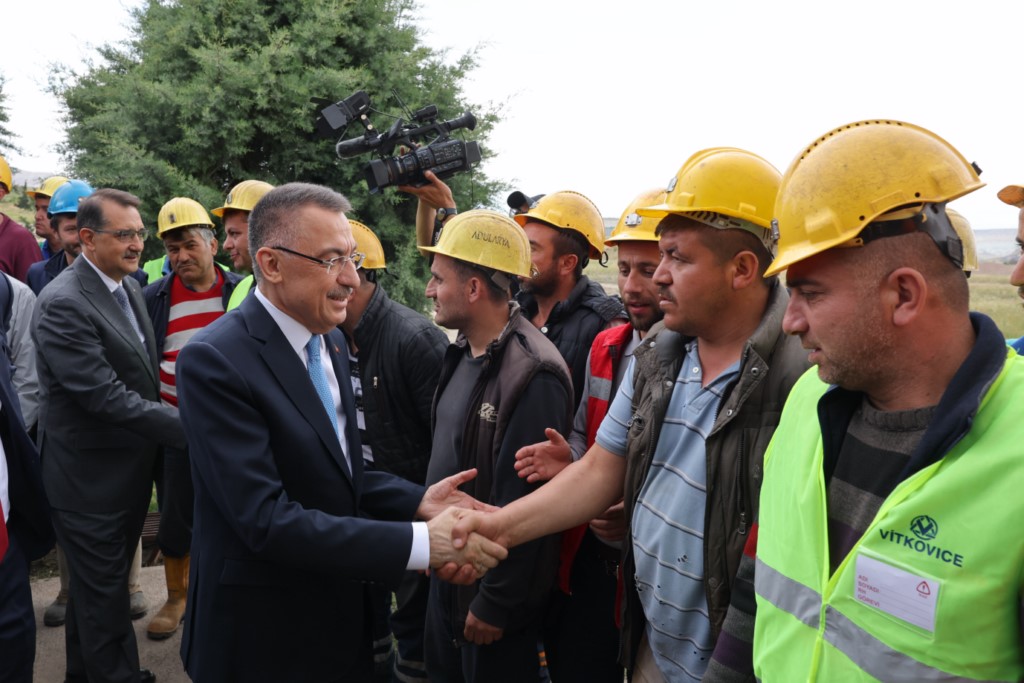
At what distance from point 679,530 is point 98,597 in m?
3.51

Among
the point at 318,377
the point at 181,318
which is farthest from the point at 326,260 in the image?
the point at 181,318

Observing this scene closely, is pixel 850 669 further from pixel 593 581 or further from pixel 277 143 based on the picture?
pixel 277 143

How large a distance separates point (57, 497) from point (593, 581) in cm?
314

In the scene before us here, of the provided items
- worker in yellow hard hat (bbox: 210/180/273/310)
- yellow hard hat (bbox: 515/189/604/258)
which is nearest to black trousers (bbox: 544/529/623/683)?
yellow hard hat (bbox: 515/189/604/258)

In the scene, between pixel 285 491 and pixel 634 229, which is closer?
pixel 285 491

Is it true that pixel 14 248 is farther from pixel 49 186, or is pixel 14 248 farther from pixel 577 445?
pixel 577 445

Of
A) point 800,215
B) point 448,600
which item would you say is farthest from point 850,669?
point 448,600

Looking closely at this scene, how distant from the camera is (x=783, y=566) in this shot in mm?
1675

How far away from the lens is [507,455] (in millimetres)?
3066

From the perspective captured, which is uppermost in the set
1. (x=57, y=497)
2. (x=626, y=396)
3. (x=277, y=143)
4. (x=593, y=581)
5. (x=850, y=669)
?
(x=277, y=143)

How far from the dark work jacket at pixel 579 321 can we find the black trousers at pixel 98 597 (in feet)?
8.96

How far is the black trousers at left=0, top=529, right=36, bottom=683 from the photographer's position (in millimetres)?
2881

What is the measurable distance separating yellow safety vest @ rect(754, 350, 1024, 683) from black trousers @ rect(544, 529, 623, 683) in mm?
1581

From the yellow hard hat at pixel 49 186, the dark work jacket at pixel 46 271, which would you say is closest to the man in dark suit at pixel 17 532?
the dark work jacket at pixel 46 271
